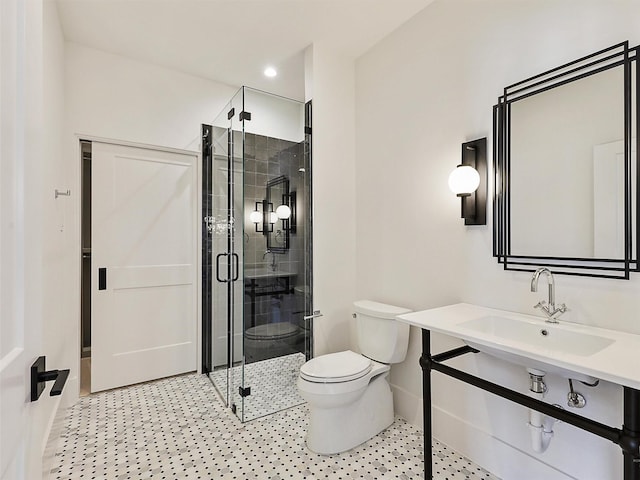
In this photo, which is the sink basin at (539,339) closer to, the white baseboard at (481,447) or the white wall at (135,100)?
the white baseboard at (481,447)

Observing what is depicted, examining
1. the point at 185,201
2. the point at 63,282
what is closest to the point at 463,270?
the point at 185,201

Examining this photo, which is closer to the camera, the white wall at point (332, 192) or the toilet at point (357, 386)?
the toilet at point (357, 386)

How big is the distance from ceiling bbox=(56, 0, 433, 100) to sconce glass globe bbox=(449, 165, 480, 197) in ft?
3.96

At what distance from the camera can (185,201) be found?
3156mm

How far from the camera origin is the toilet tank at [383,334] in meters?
2.24

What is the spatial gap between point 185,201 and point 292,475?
2400mm

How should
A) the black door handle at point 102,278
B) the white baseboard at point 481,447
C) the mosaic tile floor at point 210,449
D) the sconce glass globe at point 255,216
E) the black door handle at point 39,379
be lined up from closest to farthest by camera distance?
the black door handle at point 39,379 → the white baseboard at point 481,447 → the mosaic tile floor at point 210,449 → the sconce glass globe at point 255,216 → the black door handle at point 102,278

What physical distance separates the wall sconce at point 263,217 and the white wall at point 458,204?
2.40 feet

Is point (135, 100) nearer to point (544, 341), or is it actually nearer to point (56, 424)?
point (56, 424)

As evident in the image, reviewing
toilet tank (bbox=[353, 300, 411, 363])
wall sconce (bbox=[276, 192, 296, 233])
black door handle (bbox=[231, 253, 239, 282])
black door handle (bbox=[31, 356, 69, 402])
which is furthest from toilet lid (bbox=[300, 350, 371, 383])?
black door handle (bbox=[31, 356, 69, 402])

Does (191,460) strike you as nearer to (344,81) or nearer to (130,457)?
(130,457)

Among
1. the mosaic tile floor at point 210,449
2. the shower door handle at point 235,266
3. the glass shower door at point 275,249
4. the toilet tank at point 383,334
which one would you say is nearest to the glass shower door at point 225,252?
the shower door handle at point 235,266

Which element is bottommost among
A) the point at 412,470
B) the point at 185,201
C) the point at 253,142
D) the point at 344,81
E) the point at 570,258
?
the point at 412,470

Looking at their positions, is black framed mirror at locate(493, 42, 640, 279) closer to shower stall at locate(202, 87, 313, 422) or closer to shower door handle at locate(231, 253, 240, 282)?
shower stall at locate(202, 87, 313, 422)
